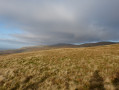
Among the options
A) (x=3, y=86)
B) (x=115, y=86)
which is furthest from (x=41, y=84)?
(x=115, y=86)

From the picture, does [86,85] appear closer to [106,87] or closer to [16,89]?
[106,87]

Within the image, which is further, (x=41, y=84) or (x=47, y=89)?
(x=41, y=84)

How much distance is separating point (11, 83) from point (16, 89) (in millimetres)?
1299

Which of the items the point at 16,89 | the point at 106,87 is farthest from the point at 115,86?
the point at 16,89

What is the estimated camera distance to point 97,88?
5.65m

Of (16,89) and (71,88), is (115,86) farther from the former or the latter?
(16,89)

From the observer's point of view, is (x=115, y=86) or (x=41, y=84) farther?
(x=41, y=84)

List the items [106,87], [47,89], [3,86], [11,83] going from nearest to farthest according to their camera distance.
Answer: [106,87] < [47,89] < [3,86] < [11,83]

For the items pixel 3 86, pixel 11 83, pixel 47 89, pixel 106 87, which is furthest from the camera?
pixel 11 83

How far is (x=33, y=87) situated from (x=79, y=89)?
4.10m

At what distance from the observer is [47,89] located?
235 inches

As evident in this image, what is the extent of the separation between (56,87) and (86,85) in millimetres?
2696

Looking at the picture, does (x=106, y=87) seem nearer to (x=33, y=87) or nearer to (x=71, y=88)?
(x=71, y=88)

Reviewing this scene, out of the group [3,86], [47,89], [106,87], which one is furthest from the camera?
[3,86]
